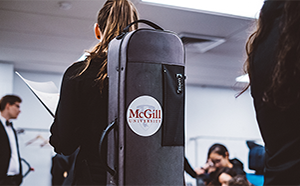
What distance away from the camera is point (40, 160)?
5.65 meters

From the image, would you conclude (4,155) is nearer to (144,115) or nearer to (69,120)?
(69,120)

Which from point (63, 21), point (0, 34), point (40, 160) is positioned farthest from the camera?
point (40, 160)

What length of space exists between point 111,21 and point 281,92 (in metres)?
0.80

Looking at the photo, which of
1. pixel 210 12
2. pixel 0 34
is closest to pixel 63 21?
pixel 0 34

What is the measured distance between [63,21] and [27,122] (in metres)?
2.57

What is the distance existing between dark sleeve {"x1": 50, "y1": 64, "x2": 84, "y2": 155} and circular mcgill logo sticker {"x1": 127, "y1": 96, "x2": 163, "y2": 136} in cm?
18

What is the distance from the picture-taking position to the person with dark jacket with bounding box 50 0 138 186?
117 cm

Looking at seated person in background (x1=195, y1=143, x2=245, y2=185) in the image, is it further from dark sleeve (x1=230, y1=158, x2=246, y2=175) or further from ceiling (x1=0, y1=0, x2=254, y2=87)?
ceiling (x1=0, y1=0, x2=254, y2=87)

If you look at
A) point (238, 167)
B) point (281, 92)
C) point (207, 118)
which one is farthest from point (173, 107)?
point (207, 118)

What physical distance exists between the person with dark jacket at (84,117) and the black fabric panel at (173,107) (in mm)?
195

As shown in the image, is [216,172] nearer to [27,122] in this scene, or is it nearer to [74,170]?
[27,122]

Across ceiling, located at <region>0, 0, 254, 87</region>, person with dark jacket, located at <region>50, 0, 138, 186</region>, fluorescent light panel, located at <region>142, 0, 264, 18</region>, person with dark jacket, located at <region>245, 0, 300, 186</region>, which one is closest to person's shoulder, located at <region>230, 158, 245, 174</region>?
ceiling, located at <region>0, 0, 254, 87</region>

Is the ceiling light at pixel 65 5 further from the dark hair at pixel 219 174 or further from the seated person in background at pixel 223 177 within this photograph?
the dark hair at pixel 219 174

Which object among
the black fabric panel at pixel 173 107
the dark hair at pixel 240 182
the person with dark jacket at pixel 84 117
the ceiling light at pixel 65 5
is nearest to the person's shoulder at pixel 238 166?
the dark hair at pixel 240 182
